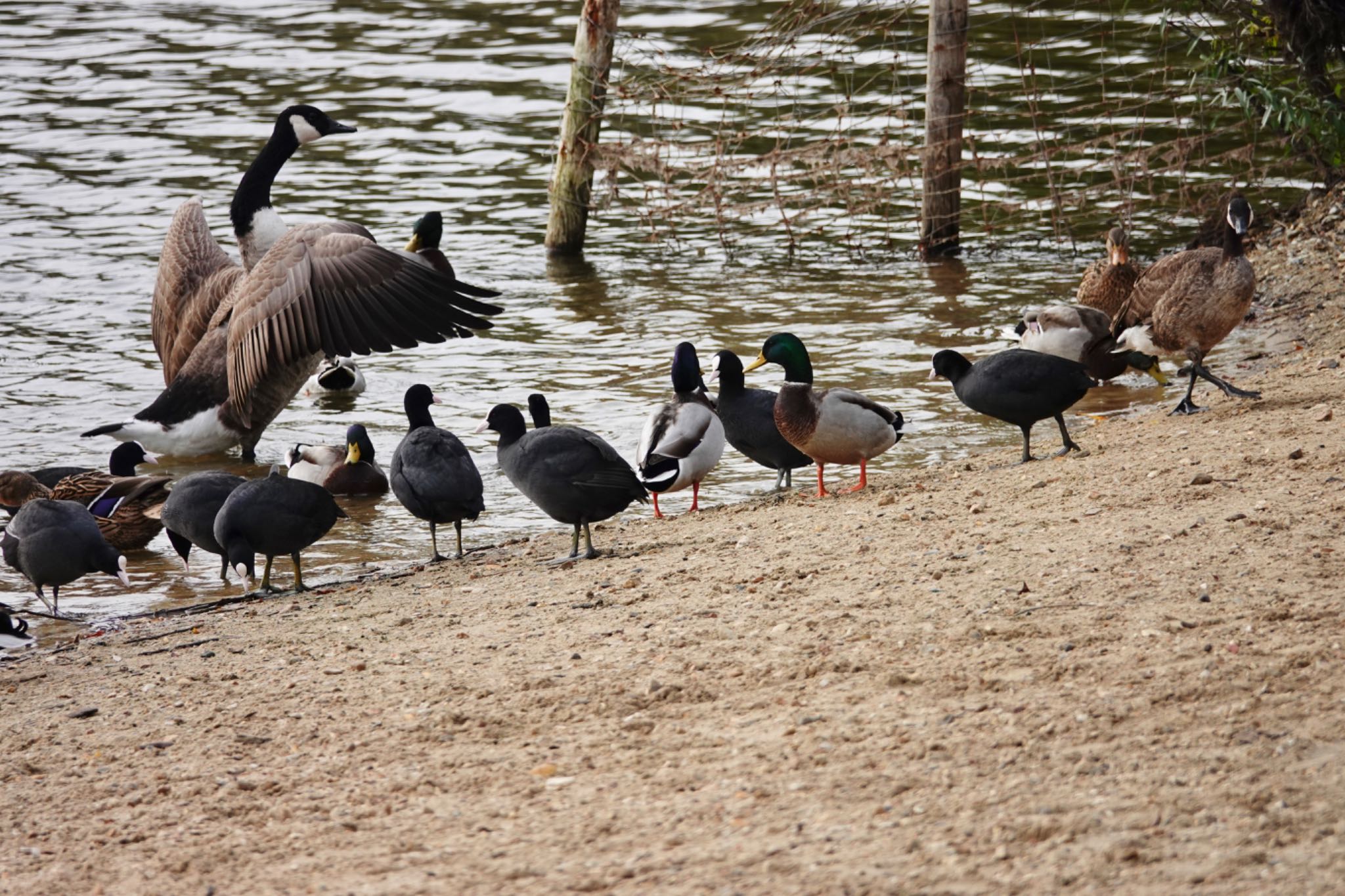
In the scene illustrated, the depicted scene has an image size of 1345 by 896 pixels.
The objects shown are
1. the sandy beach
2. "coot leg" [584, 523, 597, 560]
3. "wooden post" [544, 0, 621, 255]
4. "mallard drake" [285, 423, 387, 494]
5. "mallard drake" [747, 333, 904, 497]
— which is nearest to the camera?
the sandy beach

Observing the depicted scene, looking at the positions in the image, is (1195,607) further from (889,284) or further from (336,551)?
(889,284)

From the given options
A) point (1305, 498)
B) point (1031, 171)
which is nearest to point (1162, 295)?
point (1305, 498)

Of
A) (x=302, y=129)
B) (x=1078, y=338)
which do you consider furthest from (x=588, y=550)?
(x=302, y=129)

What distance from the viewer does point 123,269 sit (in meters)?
14.3

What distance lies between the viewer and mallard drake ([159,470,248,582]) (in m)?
7.43

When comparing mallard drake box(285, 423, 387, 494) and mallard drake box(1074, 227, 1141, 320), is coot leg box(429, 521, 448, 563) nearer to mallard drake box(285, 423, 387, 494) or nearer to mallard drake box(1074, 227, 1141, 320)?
mallard drake box(285, 423, 387, 494)

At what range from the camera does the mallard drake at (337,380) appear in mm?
11102

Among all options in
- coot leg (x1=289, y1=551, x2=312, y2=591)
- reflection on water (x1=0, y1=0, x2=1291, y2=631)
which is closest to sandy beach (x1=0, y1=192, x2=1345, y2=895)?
coot leg (x1=289, y1=551, x2=312, y2=591)

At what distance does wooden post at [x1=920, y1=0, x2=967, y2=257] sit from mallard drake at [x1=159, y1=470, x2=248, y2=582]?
7.98 metres

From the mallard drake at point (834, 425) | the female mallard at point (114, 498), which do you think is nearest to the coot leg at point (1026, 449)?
the mallard drake at point (834, 425)

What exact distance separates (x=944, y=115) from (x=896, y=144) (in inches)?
89.9

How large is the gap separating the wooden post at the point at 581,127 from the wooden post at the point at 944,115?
3.00m

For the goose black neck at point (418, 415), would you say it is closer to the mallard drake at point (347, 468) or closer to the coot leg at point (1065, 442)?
the mallard drake at point (347, 468)

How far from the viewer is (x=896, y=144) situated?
1558cm
